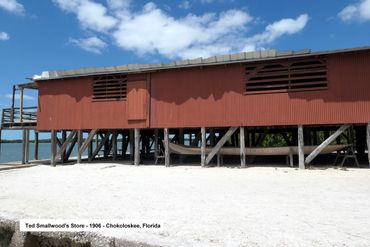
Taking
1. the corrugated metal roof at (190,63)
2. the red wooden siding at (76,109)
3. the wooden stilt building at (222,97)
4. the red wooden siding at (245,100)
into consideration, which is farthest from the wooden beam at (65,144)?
the red wooden siding at (245,100)

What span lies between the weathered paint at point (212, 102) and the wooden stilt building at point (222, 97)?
0.04 m

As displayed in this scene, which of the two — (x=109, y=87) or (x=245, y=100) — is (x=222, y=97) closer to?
(x=245, y=100)

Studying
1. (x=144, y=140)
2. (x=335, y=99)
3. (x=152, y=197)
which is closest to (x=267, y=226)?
(x=152, y=197)

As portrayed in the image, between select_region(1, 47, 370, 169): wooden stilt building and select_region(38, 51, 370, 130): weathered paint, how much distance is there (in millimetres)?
44

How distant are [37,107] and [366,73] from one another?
63.1ft

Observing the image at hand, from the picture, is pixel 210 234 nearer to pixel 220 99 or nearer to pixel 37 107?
pixel 220 99

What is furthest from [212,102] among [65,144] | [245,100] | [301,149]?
[65,144]

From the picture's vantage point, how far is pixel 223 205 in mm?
7699

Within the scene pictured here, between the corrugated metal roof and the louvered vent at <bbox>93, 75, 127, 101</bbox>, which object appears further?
the louvered vent at <bbox>93, 75, 127, 101</bbox>

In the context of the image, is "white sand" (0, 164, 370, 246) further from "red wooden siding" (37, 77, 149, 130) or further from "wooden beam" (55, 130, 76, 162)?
"wooden beam" (55, 130, 76, 162)

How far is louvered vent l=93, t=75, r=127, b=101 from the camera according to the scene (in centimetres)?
1898

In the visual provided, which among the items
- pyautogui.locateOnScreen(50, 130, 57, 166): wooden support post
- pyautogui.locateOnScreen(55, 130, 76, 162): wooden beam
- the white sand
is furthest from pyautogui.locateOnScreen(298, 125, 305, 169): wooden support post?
pyautogui.locateOnScreen(50, 130, 57, 166): wooden support post

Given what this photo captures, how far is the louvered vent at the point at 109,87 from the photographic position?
18984 millimetres

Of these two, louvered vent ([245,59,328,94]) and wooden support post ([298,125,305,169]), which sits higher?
louvered vent ([245,59,328,94])
